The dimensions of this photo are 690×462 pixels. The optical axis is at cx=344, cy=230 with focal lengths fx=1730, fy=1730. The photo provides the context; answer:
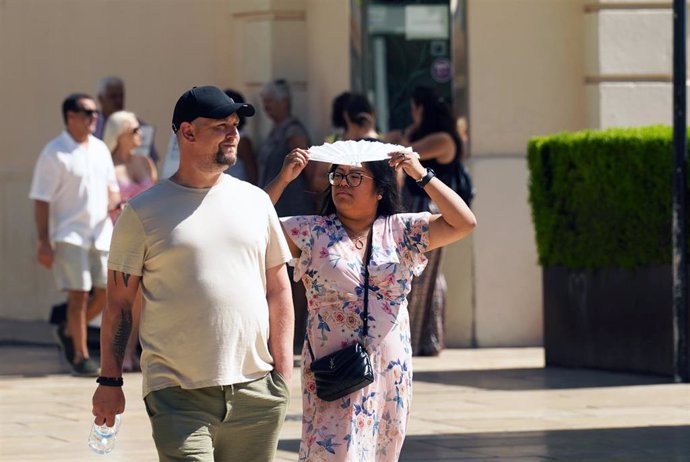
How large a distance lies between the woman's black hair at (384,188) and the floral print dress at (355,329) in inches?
3.5

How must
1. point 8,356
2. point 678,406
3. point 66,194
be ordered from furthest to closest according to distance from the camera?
1. point 8,356
2. point 66,194
3. point 678,406

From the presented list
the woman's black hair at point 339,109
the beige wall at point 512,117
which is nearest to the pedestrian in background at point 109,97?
the woman's black hair at point 339,109

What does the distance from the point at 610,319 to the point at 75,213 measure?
358 cm

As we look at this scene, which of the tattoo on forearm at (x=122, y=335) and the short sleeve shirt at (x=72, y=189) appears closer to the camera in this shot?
the tattoo on forearm at (x=122, y=335)

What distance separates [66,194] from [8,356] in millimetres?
1972

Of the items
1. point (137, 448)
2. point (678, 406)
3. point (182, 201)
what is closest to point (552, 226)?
point (678, 406)

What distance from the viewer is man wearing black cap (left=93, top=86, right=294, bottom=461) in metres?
5.30

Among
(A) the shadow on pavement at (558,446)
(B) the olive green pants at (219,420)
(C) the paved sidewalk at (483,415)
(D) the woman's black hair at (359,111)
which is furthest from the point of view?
(D) the woman's black hair at (359,111)

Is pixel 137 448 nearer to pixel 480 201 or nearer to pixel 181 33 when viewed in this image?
pixel 480 201

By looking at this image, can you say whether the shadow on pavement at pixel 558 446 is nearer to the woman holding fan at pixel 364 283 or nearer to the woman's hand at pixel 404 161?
the woman holding fan at pixel 364 283

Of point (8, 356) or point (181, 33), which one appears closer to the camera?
point (8, 356)

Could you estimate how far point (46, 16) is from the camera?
15078 millimetres

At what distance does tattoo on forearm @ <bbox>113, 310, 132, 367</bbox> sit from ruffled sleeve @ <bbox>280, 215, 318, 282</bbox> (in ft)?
Result: 2.81

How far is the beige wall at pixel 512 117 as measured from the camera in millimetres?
13062
